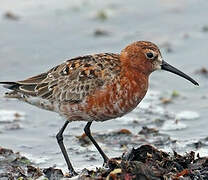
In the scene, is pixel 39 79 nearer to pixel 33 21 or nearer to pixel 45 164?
pixel 45 164

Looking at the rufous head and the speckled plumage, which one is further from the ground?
the rufous head

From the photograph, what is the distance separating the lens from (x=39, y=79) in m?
9.72

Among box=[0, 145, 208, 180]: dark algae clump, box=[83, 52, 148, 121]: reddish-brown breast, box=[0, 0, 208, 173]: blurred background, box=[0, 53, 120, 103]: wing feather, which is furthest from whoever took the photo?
box=[0, 0, 208, 173]: blurred background

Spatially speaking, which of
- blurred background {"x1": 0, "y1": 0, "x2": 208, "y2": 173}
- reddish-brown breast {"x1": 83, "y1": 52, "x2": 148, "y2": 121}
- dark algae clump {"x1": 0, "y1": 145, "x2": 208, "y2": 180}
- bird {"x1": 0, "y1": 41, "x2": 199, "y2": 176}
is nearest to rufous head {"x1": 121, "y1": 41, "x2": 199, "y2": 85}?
bird {"x1": 0, "y1": 41, "x2": 199, "y2": 176}

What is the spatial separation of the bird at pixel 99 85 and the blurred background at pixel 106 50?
0.86 metres

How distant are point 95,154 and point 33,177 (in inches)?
60.0

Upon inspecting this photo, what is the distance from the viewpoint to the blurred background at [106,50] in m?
10.4

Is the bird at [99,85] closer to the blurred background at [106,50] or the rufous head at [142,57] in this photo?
the rufous head at [142,57]

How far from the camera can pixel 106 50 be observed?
14.0 meters

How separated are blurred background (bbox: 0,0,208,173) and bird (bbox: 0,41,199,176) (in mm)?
Answer: 863

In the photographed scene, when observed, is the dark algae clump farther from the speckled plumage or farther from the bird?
the speckled plumage

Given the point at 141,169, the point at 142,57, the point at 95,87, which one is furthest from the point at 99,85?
the point at 141,169

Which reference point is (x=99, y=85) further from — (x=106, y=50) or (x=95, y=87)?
(x=106, y=50)

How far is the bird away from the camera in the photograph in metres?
8.88
